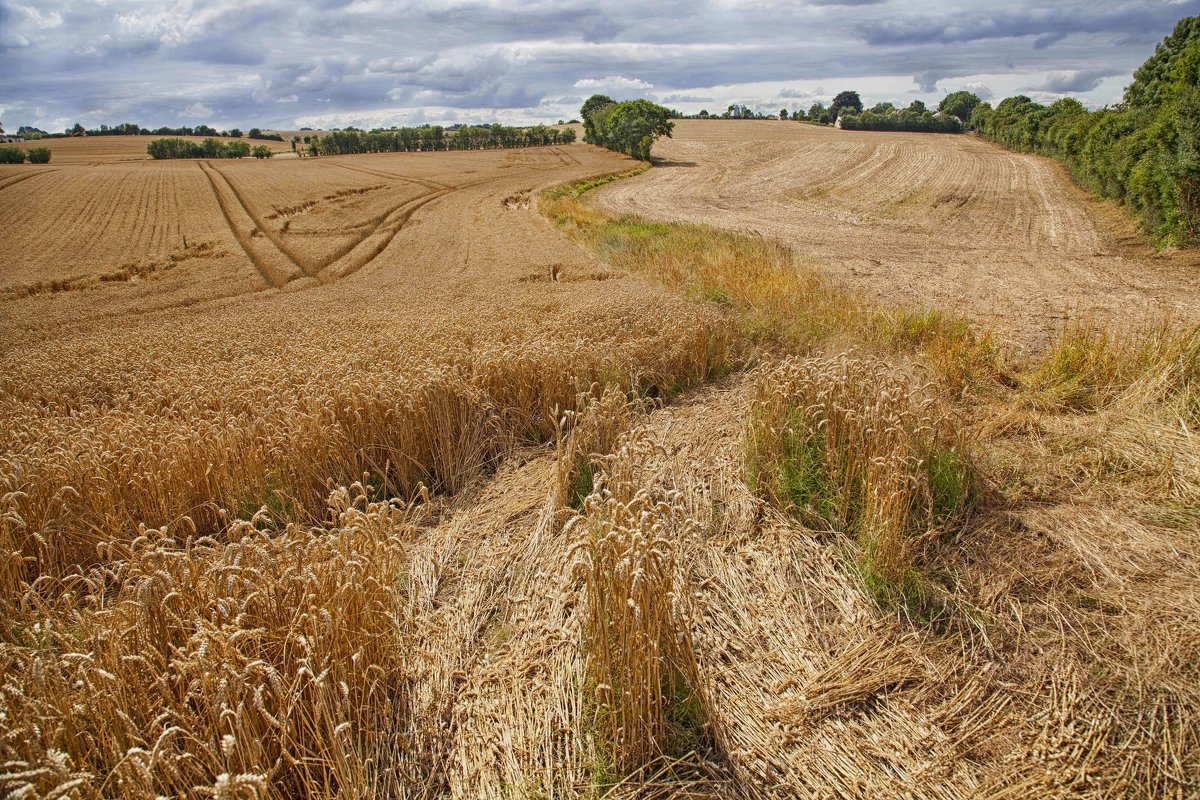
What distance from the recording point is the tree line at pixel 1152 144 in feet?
50.4

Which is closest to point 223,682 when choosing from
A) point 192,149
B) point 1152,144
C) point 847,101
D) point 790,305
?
point 790,305

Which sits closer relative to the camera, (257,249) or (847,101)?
(257,249)

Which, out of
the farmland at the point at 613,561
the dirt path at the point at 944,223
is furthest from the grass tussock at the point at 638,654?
the dirt path at the point at 944,223

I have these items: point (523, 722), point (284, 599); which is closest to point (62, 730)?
point (284, 599)

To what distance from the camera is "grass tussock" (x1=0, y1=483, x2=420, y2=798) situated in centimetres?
219

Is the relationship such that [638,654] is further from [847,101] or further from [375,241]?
[847,101]

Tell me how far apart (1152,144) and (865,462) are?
21.8 m

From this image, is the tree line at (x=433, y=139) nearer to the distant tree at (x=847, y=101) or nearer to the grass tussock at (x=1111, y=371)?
the distant tree at (x=847, y=101)

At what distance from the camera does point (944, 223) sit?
2478 cm

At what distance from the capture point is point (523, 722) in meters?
2.99

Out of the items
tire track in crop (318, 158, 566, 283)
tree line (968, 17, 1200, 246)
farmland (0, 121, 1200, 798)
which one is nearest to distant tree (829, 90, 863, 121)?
tree line (968, 17, 1200, 246)

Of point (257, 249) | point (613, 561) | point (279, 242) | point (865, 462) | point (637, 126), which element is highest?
point (637, 126)

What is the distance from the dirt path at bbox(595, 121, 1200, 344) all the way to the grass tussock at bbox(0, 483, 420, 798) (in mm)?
9379

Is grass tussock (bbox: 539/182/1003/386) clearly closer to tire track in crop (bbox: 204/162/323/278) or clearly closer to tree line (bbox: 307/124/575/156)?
tire track in crop (bbox: 204/162/323/278)
